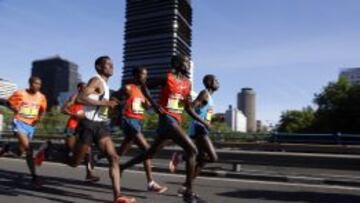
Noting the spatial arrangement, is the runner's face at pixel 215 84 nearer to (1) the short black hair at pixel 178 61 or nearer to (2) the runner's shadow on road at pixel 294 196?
(1) the short black hair at pixel 178 61

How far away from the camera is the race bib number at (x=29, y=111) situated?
902cm

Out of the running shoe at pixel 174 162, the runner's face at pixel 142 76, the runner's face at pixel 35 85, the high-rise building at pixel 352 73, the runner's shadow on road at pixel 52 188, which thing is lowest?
the runner's shadow on road at pixel 52 188

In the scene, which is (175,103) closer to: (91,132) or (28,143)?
(91,132)

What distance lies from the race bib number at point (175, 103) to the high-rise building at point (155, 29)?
129 meters

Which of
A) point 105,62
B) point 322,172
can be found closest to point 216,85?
→ point 105,62

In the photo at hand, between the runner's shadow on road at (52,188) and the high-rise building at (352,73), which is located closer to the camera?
the runner's shadow on road at (52,188)

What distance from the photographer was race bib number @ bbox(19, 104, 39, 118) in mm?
9016

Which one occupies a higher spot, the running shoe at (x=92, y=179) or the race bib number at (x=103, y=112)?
the race bib number at (x=103, y=112)

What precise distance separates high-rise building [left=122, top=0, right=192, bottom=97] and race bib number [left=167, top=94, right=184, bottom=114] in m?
129

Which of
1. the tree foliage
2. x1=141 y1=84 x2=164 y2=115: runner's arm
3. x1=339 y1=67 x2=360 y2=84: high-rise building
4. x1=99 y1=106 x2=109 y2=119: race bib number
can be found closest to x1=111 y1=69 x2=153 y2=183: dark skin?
x1=141 y1=84 x2=164 y2=115: runner's arm

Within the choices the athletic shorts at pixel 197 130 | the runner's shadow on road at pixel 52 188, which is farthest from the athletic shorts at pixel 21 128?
the athletic shorts at pixel 197 130

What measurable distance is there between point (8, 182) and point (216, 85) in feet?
12.4

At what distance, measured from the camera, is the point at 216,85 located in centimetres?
782

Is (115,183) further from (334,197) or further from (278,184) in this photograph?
(278,184)
